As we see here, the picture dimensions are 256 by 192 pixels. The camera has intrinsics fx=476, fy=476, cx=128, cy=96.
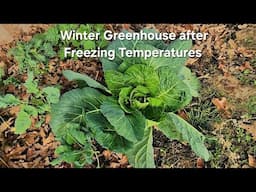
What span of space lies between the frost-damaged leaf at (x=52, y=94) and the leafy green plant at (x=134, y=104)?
2 centimetres

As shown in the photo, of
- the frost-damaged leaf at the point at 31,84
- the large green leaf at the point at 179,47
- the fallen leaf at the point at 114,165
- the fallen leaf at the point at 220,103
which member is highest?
the large green leaf at the point at 179,47

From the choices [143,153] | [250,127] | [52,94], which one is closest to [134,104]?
[143,153]

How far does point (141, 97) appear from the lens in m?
1.49

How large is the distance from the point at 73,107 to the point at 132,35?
0.96ft

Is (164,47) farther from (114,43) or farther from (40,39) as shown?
(40,39)

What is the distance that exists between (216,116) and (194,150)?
128 mm

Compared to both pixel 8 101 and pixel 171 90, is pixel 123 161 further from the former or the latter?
pixel 8 101

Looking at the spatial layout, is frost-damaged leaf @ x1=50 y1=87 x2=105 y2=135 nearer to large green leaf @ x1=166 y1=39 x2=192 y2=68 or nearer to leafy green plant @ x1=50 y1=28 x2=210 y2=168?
leafy green plant @ x1=50 y1=28 x2=210 y2=168

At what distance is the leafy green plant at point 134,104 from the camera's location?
1.47m

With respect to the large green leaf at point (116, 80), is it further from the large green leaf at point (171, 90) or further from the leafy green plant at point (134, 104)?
the large green leaf at point (171, 90)

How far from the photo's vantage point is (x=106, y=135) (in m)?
1.47

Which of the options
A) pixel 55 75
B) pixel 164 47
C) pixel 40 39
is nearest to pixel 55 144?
pixel 55 75

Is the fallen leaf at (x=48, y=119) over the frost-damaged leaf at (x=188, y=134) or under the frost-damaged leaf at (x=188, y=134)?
over

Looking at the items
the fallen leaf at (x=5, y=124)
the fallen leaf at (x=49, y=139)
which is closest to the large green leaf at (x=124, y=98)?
the fallen leaf at (x=49, y=139)
